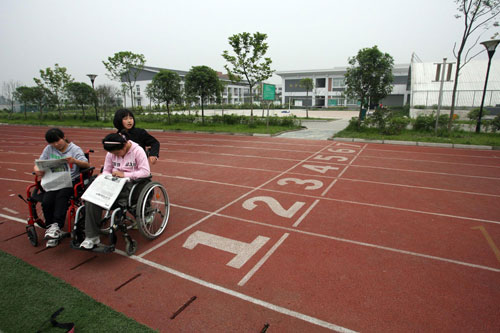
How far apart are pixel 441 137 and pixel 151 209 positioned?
15.1 meters

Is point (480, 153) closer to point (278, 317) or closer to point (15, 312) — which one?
point (278, 317)

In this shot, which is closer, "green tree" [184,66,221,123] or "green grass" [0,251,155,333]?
"green grass" [0,251,155,333]

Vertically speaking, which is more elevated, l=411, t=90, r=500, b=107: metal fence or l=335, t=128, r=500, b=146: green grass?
l=411, t=90, r=500, b=107: metal fence

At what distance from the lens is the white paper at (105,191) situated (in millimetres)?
3229

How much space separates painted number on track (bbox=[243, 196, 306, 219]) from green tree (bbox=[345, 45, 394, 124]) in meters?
13.3

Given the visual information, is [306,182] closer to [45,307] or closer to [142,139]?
[142,139]

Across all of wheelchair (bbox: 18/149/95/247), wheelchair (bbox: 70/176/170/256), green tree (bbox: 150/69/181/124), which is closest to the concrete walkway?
green tree (bbox: 150/69/181/124)

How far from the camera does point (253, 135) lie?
1695cm

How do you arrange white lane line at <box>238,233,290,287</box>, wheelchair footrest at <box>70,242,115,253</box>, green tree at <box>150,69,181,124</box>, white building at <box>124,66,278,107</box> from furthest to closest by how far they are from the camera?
white building at <box>124,66,278,107</box> → green tree at <box>150,69,181,124</box> → wheelchair footrest at <box>70,242,115,253</box> → white lane line at <box>238,233,290,287</box>

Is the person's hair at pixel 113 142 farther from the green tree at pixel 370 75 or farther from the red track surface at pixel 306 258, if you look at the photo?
the green tree at pixel 370 75

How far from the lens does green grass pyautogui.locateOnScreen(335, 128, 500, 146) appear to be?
1249 cm

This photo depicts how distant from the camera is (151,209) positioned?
3.79m

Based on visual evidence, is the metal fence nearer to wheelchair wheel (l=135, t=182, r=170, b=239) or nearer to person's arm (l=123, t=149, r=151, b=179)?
wheelchair wheel (l=135, t=182, r=170, b=239)

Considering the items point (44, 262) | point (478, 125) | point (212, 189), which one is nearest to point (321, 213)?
point (212, 189)
